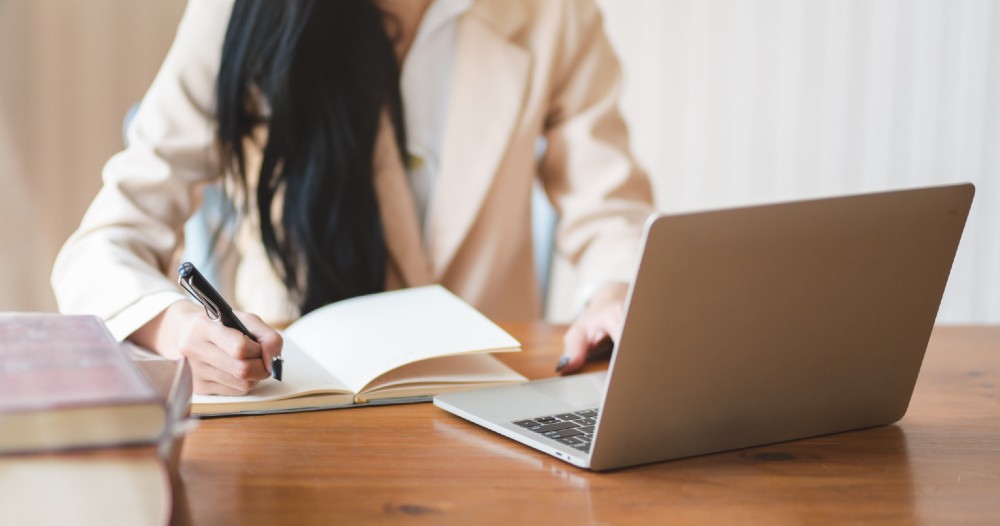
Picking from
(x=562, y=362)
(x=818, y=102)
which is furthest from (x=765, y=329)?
(x=818, y=102)

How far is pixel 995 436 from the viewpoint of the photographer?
0.69 m

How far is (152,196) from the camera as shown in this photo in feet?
3.81

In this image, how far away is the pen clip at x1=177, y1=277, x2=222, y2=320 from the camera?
0.69 metres

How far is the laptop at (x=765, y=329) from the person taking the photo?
1.77 ft

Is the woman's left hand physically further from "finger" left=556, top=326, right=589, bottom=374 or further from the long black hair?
the long black hair

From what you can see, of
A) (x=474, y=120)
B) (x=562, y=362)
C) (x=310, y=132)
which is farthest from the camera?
(x=474, y=120)

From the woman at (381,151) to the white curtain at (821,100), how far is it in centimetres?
126

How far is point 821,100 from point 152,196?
6.67 ft

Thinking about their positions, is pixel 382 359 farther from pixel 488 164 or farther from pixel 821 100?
pixel 821 100

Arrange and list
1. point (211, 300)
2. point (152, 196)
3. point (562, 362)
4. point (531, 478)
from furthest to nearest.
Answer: point (152, 196)
point (562, 362)
point (211, 300)
point (531, 478)

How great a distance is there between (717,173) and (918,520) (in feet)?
7.46

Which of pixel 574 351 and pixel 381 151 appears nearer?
pixel 574 351

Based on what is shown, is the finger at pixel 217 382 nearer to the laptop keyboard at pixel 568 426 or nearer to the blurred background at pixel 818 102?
the laptop keyboard at pixel 568 426

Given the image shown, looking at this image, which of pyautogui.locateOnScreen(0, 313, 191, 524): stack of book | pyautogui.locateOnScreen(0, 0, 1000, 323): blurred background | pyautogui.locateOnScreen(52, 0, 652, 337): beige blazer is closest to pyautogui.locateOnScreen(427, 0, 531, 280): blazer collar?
pyautogui.locateOnScreen(52, 0, 652, 337): beige blazer
